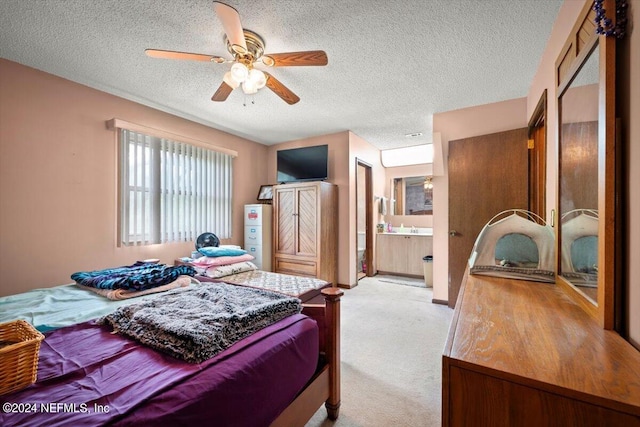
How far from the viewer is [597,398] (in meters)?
0.53

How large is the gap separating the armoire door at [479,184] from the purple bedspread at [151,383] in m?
2.46

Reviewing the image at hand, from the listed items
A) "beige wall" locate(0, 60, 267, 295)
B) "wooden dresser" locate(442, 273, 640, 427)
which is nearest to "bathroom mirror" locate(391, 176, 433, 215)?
"wooden dresser" locate(442, 273, 640, 427)

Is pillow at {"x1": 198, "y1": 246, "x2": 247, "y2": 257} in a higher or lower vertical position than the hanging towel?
lower

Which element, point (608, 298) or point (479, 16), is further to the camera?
point (479, 16)

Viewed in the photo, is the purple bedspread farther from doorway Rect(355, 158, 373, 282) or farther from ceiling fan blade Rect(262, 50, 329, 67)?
doorway Rect(355, 158, 373, 282)

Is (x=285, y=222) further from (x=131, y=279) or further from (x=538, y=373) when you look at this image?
(x=538, y=373)

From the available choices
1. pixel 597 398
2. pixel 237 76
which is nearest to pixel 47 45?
pixel 237 76

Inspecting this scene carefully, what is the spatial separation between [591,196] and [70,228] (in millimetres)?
3903

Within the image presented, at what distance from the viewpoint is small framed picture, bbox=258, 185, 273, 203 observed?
4.58 m

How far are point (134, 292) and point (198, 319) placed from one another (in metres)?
0.98

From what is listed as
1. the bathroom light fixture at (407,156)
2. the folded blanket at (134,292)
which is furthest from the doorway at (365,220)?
the folded blanket at (134,292)

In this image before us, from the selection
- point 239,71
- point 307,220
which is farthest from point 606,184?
point 307,220

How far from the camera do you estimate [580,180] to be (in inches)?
43.5

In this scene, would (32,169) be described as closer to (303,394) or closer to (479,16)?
(303,394)
